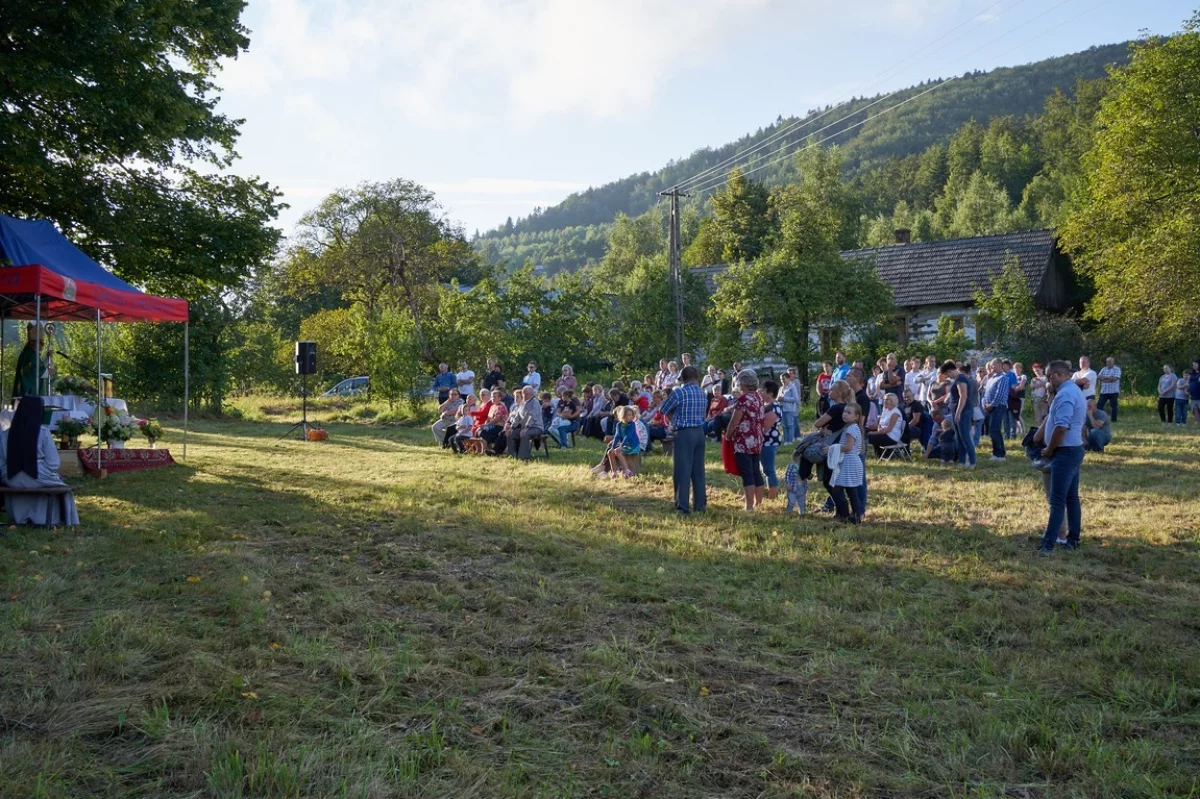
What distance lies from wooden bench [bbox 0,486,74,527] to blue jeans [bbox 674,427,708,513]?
5546 mm

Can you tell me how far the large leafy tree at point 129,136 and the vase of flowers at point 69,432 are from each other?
2.56 metres

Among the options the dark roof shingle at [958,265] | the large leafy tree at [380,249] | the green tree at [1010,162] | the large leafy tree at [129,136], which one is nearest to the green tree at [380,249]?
the large leafy tree at [380,249]

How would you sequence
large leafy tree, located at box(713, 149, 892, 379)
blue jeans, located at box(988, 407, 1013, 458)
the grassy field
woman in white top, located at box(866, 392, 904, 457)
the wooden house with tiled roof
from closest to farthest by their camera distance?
the grassy field, blue jeans, located at box(988, 407, 1013, 458), woman in white top, located at box(866, 392, 904, 457), large leafy tree, located at box(713, 149, 892, 379), the wooden house with tiled roof

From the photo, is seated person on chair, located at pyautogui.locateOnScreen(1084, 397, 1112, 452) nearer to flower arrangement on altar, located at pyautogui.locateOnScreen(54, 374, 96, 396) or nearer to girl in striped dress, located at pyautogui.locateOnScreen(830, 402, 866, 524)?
girl in striped dress, located at pyautogui.locateOnScreen(830, 402, 866, 524)

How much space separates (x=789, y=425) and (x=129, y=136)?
10.6 metres

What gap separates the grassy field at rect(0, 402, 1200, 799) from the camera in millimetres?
3414

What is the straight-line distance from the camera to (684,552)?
23.9ft

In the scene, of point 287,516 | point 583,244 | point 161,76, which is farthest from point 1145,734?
point 583,244

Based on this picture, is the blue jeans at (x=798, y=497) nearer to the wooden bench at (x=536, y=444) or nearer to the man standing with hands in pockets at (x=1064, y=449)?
the man standing with hands in pockets at (x=1064, y=449)

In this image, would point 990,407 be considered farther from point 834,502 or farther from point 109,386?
point 109,386

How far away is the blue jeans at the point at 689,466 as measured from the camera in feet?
29.2

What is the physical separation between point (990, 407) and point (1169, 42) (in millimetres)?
17923

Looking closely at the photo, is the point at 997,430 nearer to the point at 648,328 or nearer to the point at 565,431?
the point at 565,431

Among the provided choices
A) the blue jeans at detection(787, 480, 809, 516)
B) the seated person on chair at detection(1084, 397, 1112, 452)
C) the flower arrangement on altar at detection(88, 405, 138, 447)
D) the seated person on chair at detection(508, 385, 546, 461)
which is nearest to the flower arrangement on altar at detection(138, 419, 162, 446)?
the flower arrangement on altar at detection(88, 405, 138, 447)
